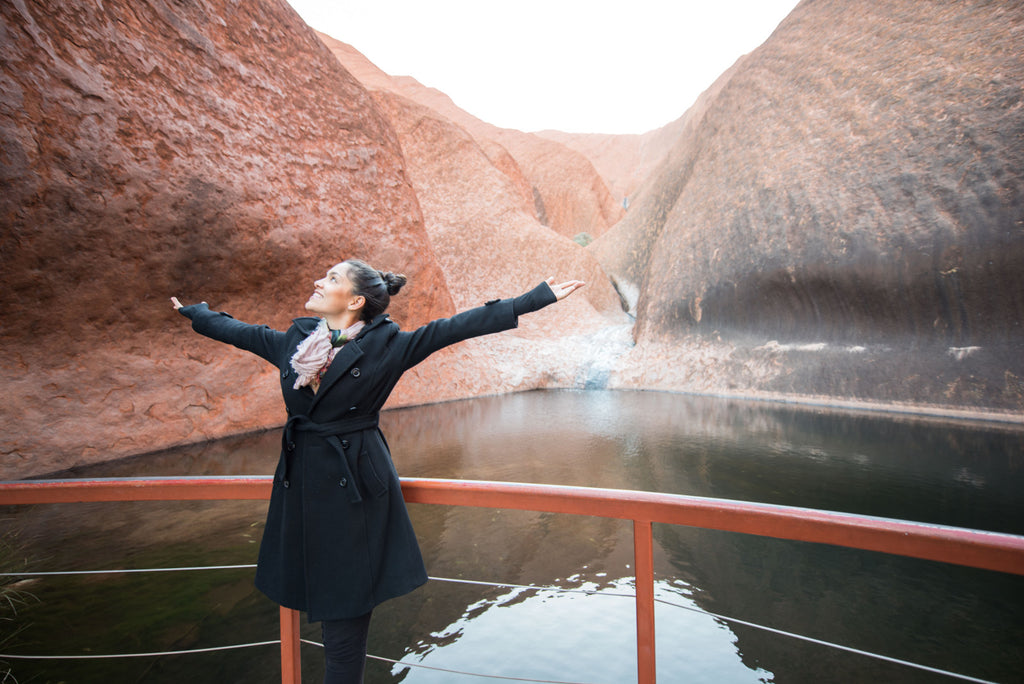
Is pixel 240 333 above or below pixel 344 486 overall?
above

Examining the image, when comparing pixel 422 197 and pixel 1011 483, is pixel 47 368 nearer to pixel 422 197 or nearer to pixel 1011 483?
pixel 1011 483

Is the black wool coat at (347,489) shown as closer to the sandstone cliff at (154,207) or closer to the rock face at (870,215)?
the sandstone cliff at (154,207)

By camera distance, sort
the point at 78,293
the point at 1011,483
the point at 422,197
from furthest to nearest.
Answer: the point at 422,197 → the point at 78,293 → the point at 1011,483

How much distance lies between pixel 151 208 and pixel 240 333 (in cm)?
600

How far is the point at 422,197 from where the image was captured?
19.5 metres

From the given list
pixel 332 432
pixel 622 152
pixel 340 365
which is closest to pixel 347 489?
pixel 332 432

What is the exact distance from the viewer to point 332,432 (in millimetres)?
1359

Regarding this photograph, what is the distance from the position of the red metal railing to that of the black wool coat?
150 millimetres

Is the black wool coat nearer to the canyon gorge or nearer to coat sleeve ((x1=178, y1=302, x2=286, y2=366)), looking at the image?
coat sleeve ((x1=178, y1=302, x2=286, y2=366))

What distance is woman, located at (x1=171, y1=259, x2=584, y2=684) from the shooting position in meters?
1.32

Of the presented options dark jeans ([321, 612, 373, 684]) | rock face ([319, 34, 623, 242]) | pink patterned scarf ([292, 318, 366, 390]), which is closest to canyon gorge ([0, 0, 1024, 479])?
pink patterned scarf ([292, 318, 366, 390])

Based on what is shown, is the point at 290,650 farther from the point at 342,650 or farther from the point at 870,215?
the point at 870,215

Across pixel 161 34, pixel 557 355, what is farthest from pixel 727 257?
pixel 161 34

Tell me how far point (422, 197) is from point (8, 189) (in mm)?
15025
